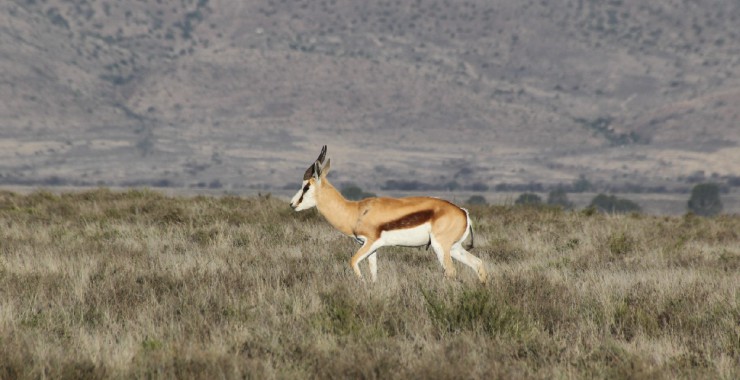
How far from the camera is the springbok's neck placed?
13297mm

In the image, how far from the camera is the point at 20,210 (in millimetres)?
24938

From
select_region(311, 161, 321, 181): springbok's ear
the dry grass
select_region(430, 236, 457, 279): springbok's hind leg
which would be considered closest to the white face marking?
select_region(311, 161, 321, 181): springbok's ear

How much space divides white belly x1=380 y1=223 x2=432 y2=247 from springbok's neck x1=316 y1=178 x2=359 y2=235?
2.14 ft

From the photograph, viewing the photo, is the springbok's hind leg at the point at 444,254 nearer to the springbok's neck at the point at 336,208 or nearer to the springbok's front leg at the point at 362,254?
the springbok's front leg at the point at 362,254

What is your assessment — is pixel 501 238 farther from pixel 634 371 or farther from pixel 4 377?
pixel 4 377

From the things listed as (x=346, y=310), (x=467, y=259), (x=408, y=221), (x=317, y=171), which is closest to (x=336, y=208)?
(x=317, y=171)

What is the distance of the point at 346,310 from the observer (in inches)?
413

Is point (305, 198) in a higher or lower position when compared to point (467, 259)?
higher

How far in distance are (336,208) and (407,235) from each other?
1132 millimetres

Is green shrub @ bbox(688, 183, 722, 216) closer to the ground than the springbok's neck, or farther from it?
closer to the ground

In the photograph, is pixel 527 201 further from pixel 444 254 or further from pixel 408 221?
pixel 408 221

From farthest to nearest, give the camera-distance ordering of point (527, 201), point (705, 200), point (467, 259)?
point (705, 200)
point (527, 201)
point (467, 259)

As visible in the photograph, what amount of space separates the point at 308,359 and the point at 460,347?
1.43 m

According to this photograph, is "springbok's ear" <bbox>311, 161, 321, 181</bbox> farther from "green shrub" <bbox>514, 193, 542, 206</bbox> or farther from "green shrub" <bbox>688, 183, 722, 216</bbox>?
"green shrub" <bbox>688, 183, 722, 216</bbox>
